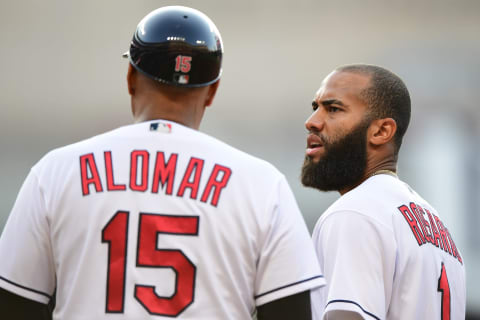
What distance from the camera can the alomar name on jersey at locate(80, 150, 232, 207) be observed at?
1.73 meters

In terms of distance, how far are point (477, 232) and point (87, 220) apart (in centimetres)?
750

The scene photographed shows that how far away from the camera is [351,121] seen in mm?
2871

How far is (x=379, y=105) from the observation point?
289 cm

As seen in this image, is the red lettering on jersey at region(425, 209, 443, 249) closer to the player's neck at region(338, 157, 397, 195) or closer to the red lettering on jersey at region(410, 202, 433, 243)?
the red lettering on jersey at region(410, 202, 433, 243)

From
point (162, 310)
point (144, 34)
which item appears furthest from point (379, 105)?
point (162, 310)

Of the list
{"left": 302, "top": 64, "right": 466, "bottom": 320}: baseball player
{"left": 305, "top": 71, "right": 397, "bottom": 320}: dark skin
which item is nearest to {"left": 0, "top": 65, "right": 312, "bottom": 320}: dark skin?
{"left": 302, "top": 64, "right": 466, "bottom": 320}: baseball player

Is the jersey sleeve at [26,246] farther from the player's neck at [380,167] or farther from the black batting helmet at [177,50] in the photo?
the player's neck at [380,167]

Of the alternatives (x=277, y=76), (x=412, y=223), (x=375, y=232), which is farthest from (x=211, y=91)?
(x=277, y=76)

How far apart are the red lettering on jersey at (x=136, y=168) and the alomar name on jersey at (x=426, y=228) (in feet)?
3.62

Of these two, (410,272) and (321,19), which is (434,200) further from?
(410,272)

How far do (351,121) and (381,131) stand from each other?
0.13 metres

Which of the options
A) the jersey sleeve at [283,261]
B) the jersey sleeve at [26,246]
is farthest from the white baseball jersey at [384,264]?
the jersey sleeve at [26,246]

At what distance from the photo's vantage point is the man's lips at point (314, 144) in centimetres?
295

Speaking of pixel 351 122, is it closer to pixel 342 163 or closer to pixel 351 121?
pixel 351 121
